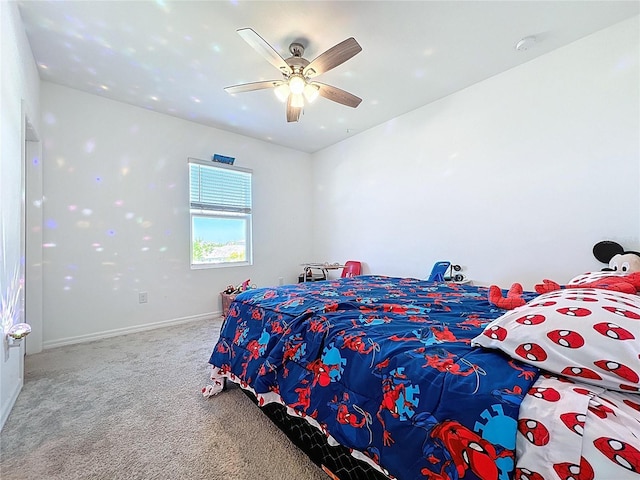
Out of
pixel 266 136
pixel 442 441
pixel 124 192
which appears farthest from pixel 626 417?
pixel 266 136

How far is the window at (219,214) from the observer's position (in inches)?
154

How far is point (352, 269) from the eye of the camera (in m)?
4.22

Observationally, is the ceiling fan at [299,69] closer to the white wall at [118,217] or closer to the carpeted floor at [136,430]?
the white wall at [118,217]

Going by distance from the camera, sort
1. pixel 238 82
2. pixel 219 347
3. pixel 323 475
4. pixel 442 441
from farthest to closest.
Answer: pixel 238 82
pixel 219 347
pixel 323 475
pixel 442 441

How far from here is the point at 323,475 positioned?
128 cm

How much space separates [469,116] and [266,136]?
2.77 meters

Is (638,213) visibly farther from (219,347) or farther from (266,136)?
(266,136)

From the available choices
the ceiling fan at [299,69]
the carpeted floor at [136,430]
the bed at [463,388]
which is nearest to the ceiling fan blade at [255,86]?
the ceiling fan at [299,69]

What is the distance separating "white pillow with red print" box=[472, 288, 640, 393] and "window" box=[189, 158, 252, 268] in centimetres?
374

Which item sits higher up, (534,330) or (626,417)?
(534,330)

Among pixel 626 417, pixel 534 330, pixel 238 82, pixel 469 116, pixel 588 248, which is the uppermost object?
pixel 238 82

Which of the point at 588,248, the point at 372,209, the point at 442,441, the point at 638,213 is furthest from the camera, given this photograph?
the point at 372,209

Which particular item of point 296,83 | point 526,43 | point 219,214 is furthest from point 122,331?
point 526,43

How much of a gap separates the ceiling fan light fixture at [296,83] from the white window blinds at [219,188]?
6.93 feet
